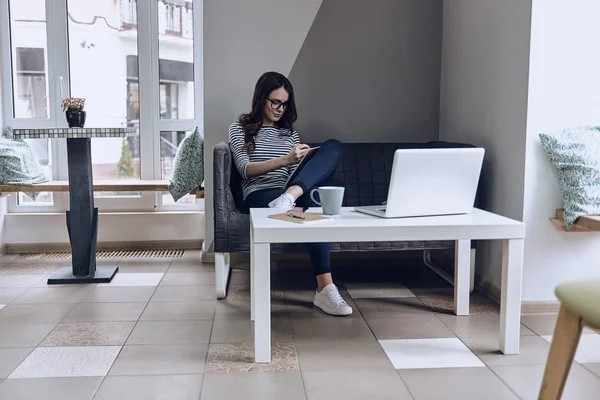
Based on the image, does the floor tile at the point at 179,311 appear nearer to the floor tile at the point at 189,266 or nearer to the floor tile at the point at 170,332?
the floor tile at the point at 170,332

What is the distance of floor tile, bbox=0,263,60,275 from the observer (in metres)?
3.38

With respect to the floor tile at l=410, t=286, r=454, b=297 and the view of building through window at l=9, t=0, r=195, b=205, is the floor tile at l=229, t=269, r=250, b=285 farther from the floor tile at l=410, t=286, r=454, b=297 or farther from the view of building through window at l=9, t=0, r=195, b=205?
the view of building through window at l=9, t=0, r=195, b=205

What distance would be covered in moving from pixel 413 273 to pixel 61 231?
2225 millimetres

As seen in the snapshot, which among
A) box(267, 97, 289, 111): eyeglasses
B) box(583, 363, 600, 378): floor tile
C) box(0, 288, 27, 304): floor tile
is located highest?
box(267, 97, 289, 111): eyeglasses

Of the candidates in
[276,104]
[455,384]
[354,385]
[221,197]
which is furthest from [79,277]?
→ [455,384]

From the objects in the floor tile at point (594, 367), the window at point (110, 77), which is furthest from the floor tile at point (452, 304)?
the window at point (110, 77)

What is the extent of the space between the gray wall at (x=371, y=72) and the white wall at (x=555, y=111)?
3.69 ft

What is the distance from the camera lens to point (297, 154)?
8.82 feet

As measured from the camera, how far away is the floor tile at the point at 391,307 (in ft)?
8.70

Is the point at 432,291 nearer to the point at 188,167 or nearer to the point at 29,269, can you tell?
the point at 188,167

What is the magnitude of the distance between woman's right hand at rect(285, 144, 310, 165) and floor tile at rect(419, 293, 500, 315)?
0.87m

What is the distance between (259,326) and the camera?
2.03 m

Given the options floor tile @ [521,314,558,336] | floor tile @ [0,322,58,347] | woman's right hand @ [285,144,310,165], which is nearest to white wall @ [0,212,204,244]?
woman's right hand @ [285,144,310,165]

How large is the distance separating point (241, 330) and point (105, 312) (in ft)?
2.14
